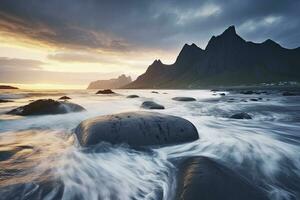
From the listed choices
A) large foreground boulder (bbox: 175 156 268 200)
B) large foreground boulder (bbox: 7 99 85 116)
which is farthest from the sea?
large foreground boulder (bbox: 7 99 85 116)

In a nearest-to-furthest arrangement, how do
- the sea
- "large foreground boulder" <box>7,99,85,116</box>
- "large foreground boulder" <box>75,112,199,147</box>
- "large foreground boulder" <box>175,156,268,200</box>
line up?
"large foreground boulder" <box>175,156,268,200</box> → the sea → "large foreground boulder" <box>75,112,199,147</box> → "large foreground boulder" <box>7,99,85,116</box>

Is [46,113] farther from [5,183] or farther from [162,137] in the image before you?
[5,183]

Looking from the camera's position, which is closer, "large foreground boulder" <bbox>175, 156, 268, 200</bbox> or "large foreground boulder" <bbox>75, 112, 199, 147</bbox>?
"large foreground boulder" <bbox>175, 156, 268, 200</bbox>

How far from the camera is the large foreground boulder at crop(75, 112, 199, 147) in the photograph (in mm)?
6574

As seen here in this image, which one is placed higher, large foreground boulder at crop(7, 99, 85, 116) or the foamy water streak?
large foreground boulder at crop(7, 99, 85, 116)

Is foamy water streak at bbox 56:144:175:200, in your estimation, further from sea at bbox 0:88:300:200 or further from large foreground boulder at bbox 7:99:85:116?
large foreground boulder at bbox 7:99:85:116

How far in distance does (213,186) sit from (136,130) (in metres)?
3.31

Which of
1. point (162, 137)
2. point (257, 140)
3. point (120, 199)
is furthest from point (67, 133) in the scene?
point (257, 140)

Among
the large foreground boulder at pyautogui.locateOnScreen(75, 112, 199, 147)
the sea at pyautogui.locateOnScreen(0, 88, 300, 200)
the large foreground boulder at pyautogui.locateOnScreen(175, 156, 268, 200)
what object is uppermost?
the large foreground boulder at pyautogui.locateOnScreen(75, 112, 199, 147)

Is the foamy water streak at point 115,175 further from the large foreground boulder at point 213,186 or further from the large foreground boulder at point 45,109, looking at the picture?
the large foreground boulder at point 45,109

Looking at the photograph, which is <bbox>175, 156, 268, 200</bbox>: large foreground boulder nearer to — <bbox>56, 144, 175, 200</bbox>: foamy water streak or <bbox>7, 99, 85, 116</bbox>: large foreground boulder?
<bbox>56, 144, 175, 200</bbox>: foamy water streak

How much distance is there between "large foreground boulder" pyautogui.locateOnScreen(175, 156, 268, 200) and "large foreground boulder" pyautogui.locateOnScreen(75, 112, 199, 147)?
2.26 meters

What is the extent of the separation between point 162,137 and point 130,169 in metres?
1.84

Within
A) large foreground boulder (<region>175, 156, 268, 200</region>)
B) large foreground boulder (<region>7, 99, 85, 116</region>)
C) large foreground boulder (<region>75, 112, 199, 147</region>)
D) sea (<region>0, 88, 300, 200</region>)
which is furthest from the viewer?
large foreground boulder (<region>7, 99, 85, 116</region>)
